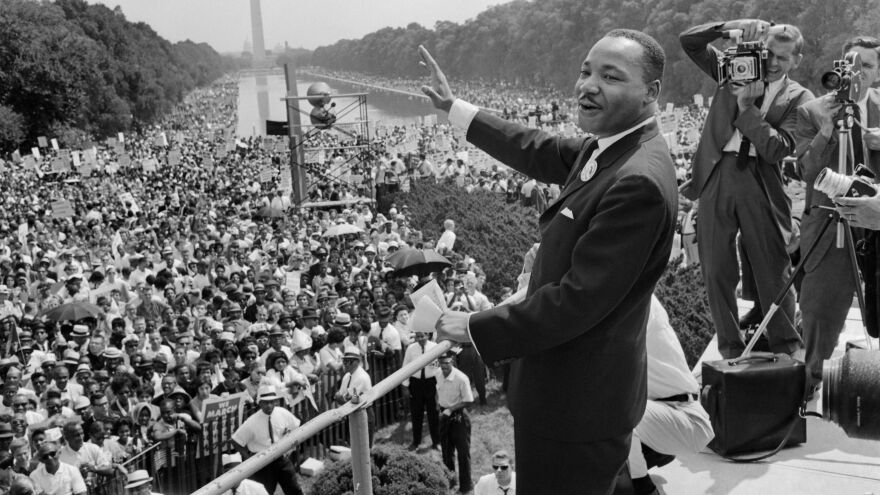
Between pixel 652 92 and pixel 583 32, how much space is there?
286ft

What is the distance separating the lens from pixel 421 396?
10.3 metres

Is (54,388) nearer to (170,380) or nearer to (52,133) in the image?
(170,380)

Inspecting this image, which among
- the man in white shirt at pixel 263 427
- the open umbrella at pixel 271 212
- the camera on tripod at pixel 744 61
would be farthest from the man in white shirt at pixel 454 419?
the open umbrella at pixel 271 212

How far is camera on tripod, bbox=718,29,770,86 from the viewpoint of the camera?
446cm

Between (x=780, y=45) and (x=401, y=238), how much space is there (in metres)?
15.1

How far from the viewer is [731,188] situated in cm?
477

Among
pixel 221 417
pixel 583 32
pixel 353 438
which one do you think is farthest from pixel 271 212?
pixel 583 32

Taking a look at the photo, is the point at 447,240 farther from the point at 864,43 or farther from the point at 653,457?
the point at 653,457

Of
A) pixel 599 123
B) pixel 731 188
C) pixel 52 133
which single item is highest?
pixel 599 123

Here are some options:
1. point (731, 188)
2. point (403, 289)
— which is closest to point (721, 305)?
point (731, 188)

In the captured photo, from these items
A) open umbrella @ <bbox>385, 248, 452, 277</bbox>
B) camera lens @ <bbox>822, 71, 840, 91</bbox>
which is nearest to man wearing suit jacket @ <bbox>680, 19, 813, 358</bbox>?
camera lens @ <bbox>822, 71, 840, 91</bbox>

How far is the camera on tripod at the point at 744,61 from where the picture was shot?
4.46 meters

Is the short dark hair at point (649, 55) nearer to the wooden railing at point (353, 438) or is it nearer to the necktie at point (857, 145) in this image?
the wooden railing at point (353, 438)

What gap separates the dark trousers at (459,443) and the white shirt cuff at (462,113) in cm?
656
